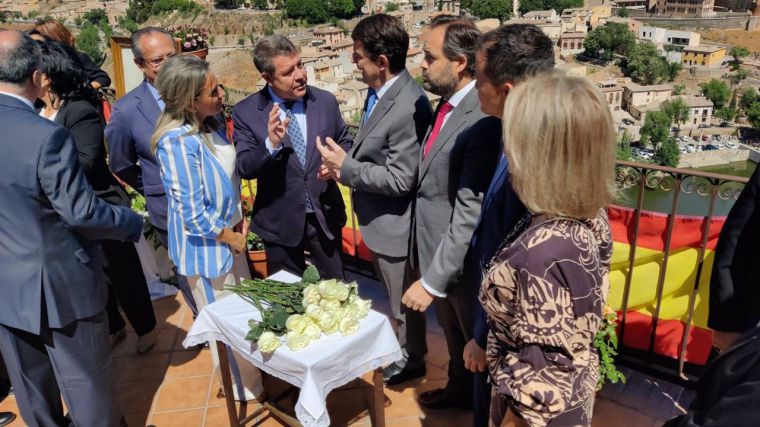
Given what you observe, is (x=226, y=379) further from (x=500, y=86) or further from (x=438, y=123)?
(x=500, y=86)

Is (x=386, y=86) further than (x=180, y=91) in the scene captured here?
Yes

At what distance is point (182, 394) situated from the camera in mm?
3139

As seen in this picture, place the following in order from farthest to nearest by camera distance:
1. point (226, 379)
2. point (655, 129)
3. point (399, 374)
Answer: point (655, 129) < point (399, 374) < point (226, 379)

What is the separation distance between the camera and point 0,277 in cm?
219

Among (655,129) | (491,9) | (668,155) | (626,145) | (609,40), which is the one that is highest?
(491,9)

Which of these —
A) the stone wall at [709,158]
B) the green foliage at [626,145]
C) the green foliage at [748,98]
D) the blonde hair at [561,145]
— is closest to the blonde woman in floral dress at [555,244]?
the blonde hair at [561,145]

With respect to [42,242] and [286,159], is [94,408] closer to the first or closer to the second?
[42,242]

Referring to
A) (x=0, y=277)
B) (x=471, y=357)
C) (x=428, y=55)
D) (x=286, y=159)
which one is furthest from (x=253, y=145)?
(x=471, y=357)

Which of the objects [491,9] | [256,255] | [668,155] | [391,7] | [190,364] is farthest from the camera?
[391,7]

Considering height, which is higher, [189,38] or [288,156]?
[189,38]

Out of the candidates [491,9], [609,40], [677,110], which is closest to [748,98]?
[677,110]

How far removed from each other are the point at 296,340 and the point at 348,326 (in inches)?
8.2

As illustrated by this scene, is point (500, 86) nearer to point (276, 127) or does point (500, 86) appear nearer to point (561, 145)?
point (561, 145)

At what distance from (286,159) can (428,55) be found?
968 mm
